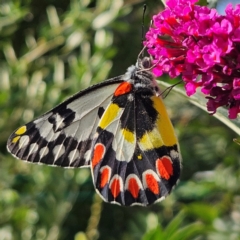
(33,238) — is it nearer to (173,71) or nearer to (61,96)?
(61,96)

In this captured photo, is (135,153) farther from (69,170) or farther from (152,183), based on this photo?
(69,170)

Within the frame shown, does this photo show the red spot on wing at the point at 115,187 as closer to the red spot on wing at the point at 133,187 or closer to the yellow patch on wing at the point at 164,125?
the red spot on wing at the point at 133,187

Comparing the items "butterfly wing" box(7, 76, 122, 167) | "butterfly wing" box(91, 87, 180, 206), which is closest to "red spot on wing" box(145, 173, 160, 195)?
"butterfly wing" box(91, 87, 180, 206)

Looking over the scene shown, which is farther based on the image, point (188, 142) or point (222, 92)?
point (188, 142)

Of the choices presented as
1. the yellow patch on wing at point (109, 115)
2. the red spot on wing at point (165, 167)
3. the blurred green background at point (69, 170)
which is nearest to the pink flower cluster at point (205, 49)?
the red spot on wing at point (165, 167)

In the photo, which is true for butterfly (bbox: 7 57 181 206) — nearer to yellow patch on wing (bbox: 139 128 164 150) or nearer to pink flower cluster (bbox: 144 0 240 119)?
yellow patch on wing (bbox: 139 128 164 150)

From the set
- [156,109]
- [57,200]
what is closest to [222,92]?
[156,109]

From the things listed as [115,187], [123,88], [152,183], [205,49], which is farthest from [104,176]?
[205,49]
